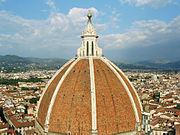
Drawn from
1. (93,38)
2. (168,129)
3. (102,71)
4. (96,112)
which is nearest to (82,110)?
(96,112)

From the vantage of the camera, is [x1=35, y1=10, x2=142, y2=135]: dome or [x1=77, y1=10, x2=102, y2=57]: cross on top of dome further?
[x1=77, y1=10, x2=102, y2=57]: cross on top of dome

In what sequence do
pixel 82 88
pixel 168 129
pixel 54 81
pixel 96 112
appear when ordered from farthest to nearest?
pixel 168 129, pixel 54 81, pixel 82 88, pixel 96 112

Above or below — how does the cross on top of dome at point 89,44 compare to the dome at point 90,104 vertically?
above

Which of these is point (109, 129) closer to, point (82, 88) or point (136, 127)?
point (136, 127)

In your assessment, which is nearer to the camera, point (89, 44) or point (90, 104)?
point (90, 104)

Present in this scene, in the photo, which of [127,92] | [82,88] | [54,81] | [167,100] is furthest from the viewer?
[167,100]

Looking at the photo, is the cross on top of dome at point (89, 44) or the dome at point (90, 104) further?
the cross on top of dome at point (89, 44)

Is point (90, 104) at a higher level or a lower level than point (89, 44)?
lower

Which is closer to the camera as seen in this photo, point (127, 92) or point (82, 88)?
point (82, 88)
